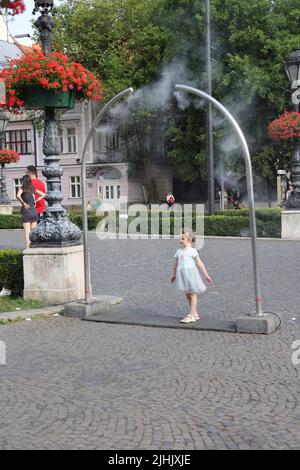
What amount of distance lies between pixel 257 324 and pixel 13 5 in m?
4.54

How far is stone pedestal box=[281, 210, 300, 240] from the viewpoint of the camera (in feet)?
64.3

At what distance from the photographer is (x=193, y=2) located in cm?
3697

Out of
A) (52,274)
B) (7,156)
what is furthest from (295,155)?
(7,156)

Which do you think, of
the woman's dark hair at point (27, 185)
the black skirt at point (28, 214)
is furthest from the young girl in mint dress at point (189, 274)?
the black skirt at point (28, 214)

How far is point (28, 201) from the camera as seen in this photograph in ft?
44.8

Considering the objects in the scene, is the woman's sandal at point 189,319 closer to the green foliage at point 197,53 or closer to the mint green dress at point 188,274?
the mint green dress at point 188,274

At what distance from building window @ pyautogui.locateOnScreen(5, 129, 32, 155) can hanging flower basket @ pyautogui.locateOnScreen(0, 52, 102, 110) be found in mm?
45777

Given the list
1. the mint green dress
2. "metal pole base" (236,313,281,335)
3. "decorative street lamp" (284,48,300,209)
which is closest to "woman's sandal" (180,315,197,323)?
the mint green dress

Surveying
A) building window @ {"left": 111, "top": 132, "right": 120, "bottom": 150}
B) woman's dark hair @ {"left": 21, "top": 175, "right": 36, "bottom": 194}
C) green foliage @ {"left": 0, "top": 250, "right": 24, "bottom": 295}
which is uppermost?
building window @ {"left": 111, "top": 132, "right": 120, "bottom": 150}

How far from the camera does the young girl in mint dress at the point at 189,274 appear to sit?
8.07 metres

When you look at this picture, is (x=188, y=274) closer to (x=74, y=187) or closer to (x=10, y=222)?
(x=10, y=222)

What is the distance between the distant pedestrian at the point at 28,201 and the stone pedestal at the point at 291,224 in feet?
28.1

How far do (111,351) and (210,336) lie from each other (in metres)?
1.22

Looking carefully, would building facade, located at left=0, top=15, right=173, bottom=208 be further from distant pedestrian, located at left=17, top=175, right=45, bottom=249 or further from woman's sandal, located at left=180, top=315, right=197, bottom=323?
woman's sandal, located at left=180, top=315, right=197, bottom=323
